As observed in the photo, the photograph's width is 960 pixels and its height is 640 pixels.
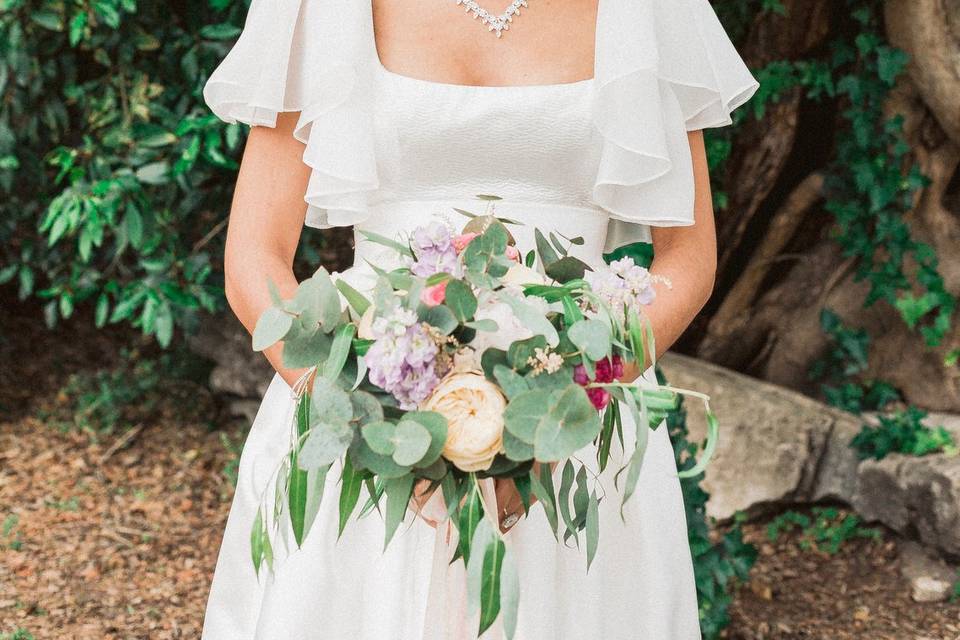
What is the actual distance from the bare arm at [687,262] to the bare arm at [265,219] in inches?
21.8

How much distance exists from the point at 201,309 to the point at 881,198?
94.7 inches

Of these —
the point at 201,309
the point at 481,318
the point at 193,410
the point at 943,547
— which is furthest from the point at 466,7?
the point at 193,410

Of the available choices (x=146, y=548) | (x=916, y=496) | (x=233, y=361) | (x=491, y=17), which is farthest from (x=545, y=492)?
(x=233, y=361)

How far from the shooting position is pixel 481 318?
3.57 ft

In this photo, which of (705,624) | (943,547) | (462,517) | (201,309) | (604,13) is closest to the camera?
(462,517)

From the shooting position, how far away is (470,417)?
1.03 meters

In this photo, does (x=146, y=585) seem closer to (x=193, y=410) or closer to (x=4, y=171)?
(x=193, y=410)

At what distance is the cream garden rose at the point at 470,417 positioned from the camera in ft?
3.37

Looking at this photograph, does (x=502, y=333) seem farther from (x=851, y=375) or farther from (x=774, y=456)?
(x=851, y=375)

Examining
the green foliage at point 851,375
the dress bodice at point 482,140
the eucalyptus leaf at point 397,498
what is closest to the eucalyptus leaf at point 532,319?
the eucalyptus leaf at point 397,498

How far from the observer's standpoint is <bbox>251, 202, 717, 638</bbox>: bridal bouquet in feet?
3.34

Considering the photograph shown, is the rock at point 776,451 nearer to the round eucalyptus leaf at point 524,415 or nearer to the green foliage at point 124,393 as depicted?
the green foliage at point 124,393

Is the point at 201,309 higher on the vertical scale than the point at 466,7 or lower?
lower

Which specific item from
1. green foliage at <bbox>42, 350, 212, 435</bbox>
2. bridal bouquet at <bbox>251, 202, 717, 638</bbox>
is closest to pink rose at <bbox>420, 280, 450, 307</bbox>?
bridal bouquet at <bbox>251, 202, 717, 638</bbox>
